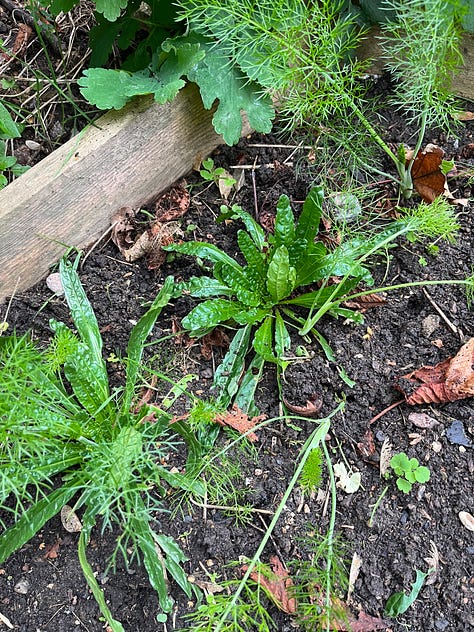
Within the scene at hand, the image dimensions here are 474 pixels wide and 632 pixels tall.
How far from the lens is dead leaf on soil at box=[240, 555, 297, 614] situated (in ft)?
5.00

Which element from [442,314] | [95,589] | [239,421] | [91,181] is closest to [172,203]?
[91,181]

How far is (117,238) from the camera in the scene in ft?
6.75

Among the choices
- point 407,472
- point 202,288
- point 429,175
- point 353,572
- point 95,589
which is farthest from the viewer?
point 429,175

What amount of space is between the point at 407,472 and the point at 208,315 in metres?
0.70

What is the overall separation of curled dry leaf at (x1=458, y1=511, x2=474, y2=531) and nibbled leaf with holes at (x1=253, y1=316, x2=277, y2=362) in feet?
2.09

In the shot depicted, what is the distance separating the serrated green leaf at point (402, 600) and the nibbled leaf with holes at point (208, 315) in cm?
86

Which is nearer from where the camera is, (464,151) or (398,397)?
(398,397)

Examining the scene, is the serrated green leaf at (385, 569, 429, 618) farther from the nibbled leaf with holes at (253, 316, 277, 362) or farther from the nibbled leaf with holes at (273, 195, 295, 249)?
the nibbled leaf with holes at (273, 195, 295, 249)

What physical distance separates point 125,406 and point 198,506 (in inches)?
13.1

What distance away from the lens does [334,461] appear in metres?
1.75

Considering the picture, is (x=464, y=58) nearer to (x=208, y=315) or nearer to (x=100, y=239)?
(x=208, y=315)

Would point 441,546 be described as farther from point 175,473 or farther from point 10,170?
point 10,170

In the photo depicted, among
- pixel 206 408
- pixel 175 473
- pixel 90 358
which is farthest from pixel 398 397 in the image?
pixel 90 358

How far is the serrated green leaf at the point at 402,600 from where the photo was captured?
1536 mm
